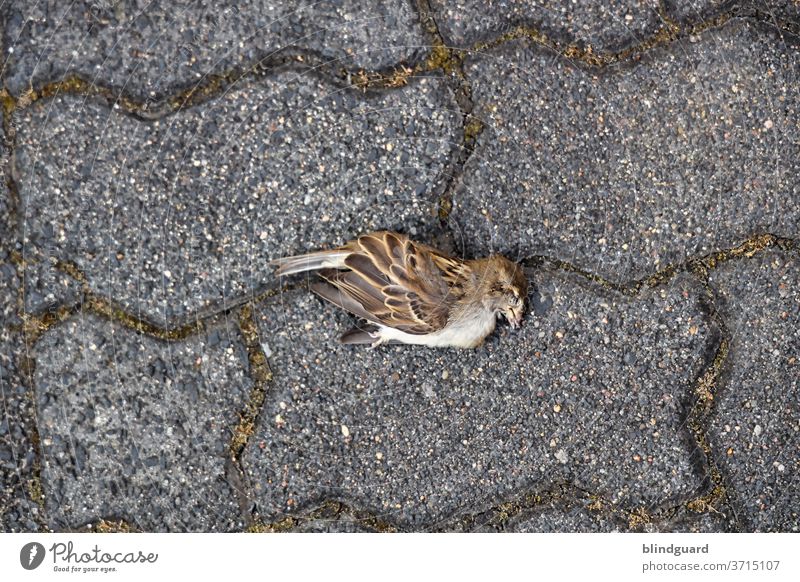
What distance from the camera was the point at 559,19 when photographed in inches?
83.7

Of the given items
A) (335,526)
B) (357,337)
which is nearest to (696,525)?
(335,526)

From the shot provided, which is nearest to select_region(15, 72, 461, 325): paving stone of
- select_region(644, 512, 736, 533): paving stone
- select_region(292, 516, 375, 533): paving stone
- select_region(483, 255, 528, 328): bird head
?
select_region(483, 255, 528, 328): bird head

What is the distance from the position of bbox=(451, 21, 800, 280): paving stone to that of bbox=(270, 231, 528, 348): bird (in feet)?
0.57

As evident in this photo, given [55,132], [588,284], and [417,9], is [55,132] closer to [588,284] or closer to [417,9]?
[417,9]

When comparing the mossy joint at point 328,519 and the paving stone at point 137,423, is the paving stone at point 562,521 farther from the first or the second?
the paving stone at point 137,423

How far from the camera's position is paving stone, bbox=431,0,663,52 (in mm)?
2098

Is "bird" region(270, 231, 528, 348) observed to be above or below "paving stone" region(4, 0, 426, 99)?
below

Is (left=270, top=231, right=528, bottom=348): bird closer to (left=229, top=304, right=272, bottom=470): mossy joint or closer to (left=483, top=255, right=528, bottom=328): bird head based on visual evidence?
(left=483, top=255, right=528, bottom=328): bird head

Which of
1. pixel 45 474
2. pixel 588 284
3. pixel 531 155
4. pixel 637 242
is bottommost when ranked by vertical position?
pixel 45 474

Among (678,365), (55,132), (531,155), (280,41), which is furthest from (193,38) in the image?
(678,365)

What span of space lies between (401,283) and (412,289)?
1.4 inches

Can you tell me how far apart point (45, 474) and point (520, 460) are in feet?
5.10
